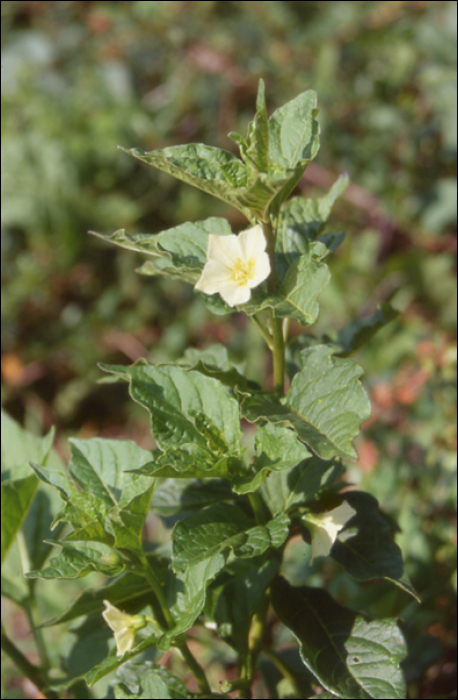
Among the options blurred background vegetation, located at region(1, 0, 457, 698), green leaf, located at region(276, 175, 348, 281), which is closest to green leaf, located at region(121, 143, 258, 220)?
green leaf, located at region(276, 175, 348, 281)

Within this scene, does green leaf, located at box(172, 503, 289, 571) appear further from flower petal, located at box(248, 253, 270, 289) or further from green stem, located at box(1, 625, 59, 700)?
green stem, located at box(1, 625, 59, 700)

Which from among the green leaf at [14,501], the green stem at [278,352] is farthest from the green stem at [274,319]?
the green leaf at [14,501]

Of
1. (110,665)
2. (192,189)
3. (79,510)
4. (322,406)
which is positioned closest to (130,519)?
(79,510)

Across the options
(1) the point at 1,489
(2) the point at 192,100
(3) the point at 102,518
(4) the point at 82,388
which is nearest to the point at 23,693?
(1) the point at 1,489

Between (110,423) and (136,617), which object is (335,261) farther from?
(136,617)

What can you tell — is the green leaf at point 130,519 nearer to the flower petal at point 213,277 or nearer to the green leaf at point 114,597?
the green leaf at point 114,597
